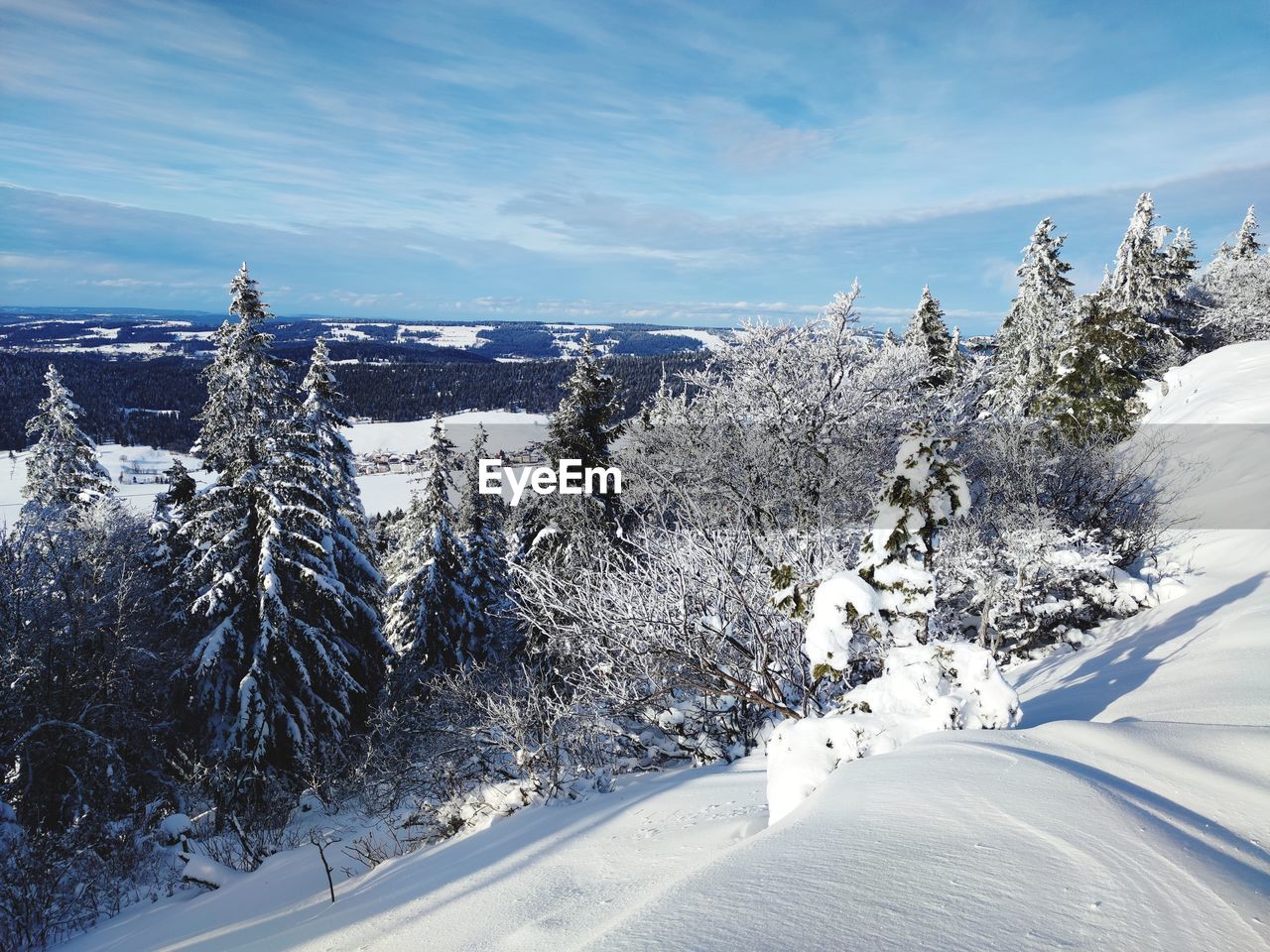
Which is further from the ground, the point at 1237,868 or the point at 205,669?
the point at 1237,868

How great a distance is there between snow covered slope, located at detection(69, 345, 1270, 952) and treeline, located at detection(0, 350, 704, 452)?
8667cm

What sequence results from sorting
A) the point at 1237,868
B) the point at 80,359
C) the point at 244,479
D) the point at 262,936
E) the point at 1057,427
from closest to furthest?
the point at 1237,868, the point at 262,936, the point at 244,479, the point at 1057,427, the point at 80,359

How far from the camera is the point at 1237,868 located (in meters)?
2.76

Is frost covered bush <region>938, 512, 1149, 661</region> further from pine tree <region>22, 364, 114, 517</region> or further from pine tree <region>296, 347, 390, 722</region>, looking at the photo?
pine tree <region>22, 364, 114, 517</region>

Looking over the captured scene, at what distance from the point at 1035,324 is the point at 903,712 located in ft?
101

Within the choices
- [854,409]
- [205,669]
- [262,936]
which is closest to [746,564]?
[854,409]

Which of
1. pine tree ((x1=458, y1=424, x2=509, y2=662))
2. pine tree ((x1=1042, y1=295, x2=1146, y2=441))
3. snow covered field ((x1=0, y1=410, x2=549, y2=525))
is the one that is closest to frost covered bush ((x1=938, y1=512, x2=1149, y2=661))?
pine tree ((x1=1042, y1=295, x2=1146, y2=441))

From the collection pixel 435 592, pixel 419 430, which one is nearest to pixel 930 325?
pixel 435 592

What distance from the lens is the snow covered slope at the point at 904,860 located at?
7.82 ft

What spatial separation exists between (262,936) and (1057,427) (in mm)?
18565

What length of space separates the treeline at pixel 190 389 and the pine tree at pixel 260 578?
3073 inches

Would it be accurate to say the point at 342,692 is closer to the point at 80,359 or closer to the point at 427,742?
the point at 427,742

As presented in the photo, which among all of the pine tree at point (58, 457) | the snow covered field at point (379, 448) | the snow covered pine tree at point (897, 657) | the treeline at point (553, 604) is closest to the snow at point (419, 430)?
the snow covered field at point (379, 448)

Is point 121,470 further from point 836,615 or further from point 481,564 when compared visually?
point 836,615
